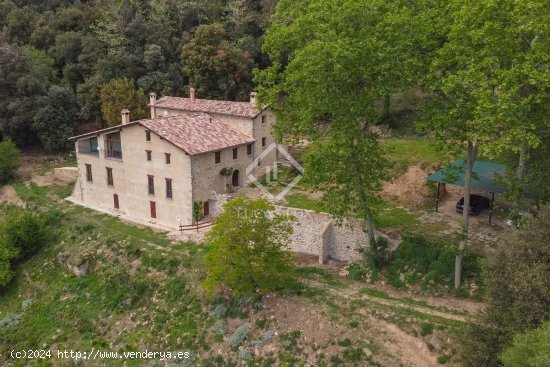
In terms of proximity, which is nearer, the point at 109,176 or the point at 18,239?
the point at 18,239

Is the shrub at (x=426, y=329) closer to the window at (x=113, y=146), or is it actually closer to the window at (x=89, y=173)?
the window at (x=113, y=146)

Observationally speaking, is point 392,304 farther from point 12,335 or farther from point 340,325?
point 12,335

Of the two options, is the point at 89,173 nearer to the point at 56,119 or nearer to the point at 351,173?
the point at 56,119

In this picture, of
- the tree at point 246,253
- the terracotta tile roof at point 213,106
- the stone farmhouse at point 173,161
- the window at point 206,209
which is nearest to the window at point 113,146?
the stone farmhouse at point 173,161

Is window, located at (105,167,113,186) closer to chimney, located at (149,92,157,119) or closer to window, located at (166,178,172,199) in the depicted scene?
→ window, located at (166,178,172,199)

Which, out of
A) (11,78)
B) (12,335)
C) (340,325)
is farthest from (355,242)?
(11,78)

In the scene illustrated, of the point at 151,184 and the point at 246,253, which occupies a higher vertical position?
the point at 151,184

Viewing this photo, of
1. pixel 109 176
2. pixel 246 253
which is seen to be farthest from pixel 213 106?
pixel 246 253
